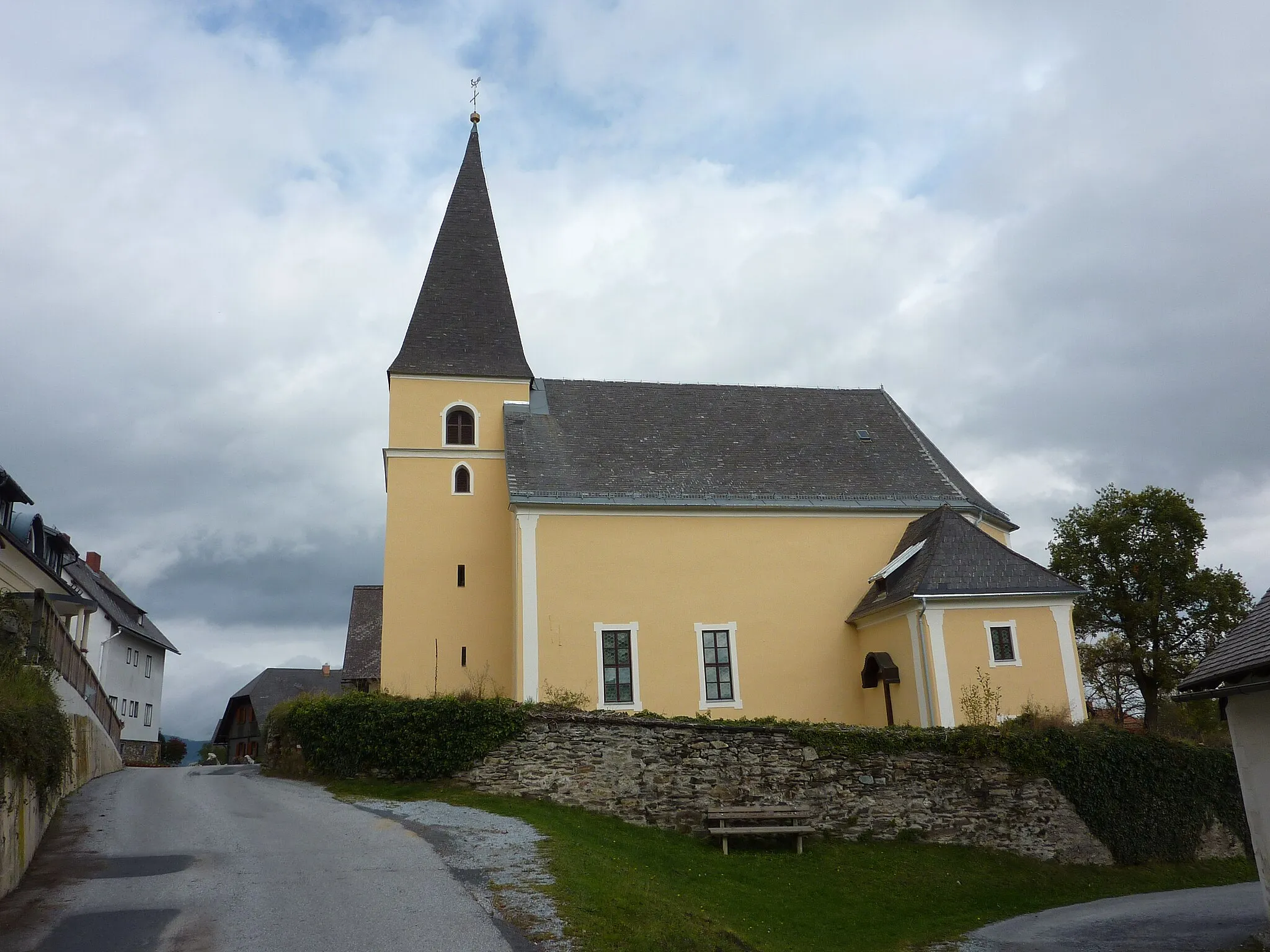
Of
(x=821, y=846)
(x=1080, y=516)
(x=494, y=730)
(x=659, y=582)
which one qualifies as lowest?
(x=821, y=846)

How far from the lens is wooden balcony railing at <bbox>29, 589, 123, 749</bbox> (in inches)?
642

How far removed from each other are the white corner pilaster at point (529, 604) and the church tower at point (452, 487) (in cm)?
185

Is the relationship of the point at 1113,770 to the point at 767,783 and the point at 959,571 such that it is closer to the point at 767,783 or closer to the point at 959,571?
the point at 959,571

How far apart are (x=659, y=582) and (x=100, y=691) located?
1717 centimetres

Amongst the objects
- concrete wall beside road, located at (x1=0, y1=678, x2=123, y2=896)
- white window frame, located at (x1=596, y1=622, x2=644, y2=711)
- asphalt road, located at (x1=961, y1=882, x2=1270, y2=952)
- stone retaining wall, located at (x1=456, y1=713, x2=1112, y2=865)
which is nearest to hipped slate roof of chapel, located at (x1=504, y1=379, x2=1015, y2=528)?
white window frame, located at (x1=596, y1=622, x2=644, y2=711)

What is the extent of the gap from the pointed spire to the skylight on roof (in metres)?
11.9

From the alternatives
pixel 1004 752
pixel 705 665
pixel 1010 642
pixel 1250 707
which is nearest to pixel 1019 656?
pixel 1010 642

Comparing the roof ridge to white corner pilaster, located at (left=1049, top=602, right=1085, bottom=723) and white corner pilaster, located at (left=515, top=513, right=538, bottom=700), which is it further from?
white corner pilaster, located at (left=515, top=513, right=538, bottom=700)

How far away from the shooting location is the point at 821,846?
17.1m

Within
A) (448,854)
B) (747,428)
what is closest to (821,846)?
(448,854)

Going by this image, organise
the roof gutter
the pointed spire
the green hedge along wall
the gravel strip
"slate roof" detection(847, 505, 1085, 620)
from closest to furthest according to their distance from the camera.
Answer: the gravel strip
the roof gutter
the green hedge along wall
"slate roof" detection(847, 505, 1085, 620)
the pointed spire

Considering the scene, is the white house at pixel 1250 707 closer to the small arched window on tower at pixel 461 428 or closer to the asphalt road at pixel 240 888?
the asphalt road at pixel 240 888

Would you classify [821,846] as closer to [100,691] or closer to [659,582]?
[659,582]

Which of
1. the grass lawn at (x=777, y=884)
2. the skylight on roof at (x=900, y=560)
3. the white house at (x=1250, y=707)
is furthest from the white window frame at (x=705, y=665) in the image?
the white house at (x=1250, y=707)
